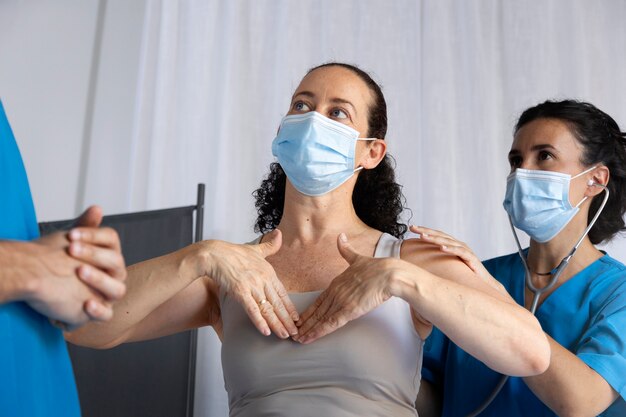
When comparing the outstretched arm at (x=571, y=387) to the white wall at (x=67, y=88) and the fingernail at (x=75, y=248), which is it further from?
the white wall at (x=67, y=88)

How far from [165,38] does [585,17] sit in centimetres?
159

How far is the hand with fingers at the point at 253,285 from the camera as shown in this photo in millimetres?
1334

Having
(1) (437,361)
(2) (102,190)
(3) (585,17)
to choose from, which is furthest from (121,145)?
(3) (585,17)

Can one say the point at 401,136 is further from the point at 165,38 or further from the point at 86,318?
the point at 86,318

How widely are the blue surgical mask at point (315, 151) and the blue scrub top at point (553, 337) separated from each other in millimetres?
551

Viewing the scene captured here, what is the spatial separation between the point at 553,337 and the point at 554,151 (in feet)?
1.55

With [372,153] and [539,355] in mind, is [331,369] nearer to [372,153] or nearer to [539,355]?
[539,355]

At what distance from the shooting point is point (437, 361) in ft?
6.22

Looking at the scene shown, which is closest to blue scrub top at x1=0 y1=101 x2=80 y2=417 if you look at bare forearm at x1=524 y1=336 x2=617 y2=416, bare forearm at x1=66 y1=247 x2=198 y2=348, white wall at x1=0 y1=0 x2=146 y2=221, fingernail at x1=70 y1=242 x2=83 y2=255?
fingernail at x1=70 y1=242 x2=83 y2=255

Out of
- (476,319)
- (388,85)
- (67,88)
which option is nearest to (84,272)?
(476,319)

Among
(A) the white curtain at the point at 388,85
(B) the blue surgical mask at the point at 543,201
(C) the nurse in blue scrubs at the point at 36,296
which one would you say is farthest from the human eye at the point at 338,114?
(A) the white curtain at the point at 388,85

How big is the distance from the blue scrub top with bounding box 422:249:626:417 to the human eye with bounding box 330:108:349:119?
24.6 inches

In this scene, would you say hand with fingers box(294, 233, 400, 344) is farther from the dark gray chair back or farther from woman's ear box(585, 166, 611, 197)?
the dark gray chair back

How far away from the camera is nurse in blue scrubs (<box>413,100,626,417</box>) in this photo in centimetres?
→ 168
